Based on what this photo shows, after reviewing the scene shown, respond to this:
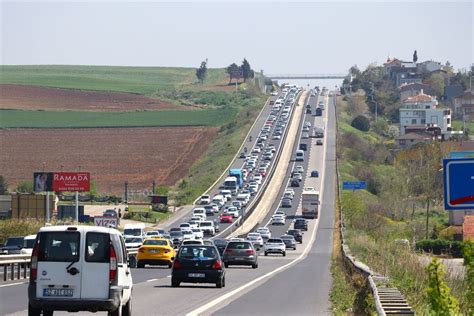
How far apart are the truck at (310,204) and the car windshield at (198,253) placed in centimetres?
7260

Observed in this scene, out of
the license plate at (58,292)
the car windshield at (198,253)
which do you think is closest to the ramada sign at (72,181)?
the car windshield at (198,253)

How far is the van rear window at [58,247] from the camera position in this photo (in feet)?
67.1

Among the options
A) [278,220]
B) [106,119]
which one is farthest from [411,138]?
[278,220]

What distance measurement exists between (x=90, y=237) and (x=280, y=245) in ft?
169

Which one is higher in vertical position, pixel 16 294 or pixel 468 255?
pixel 468 255

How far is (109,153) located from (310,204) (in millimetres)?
50563

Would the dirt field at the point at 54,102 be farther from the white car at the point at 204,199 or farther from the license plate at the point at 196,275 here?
the license plate at the point at 196,275

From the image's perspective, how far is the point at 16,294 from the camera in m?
29.2

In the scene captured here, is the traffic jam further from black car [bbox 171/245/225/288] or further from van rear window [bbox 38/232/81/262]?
van rear window [bbox 38/232/81/262]

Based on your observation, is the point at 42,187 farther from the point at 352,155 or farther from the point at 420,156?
the point at 352,155

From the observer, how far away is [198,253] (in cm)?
3388

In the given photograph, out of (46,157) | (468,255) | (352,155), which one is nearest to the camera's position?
(468,255)

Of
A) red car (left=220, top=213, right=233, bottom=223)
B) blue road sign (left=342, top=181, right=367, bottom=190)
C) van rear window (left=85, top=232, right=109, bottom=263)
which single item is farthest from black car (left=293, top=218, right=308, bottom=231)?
van rear window (left=85, top=232, right=109, bottom=263)

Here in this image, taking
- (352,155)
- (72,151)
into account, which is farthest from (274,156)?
(72,151)
